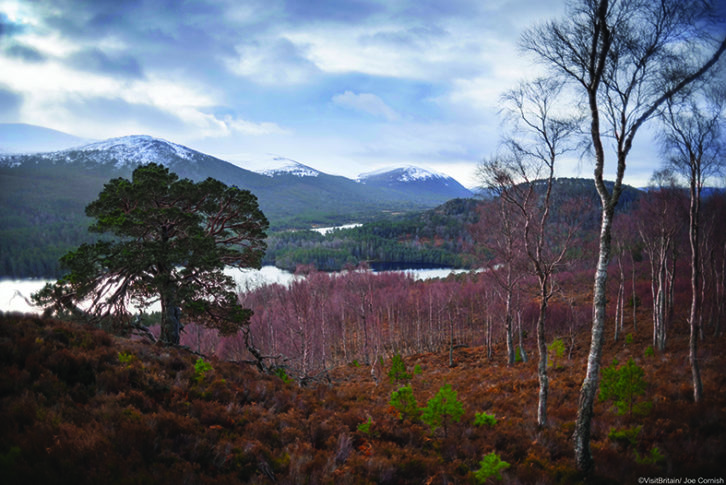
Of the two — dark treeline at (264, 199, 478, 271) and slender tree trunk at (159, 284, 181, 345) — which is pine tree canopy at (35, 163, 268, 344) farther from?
dark treeline at (264, 199, 478, 271)

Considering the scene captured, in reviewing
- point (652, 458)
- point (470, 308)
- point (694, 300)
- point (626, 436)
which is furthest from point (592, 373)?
point (470, 308)

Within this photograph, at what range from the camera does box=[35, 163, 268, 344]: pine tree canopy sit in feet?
34.0

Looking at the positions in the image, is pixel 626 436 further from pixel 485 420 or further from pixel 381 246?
pixel 381 246

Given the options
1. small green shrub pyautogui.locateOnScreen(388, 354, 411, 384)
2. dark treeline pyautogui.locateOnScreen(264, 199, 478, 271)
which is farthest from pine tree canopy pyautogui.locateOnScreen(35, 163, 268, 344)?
dark treeline pyautogui.locateOnScreen(264, 199, 478, 271)

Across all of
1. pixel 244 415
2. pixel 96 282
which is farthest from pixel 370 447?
pixel 96 282

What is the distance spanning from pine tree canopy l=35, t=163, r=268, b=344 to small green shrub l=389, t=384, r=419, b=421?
629 centimetres

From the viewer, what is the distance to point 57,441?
13.4ft

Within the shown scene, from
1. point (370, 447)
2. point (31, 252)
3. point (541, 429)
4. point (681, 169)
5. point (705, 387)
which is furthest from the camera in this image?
point (31, 252)

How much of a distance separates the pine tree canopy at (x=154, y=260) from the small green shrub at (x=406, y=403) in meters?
6.29

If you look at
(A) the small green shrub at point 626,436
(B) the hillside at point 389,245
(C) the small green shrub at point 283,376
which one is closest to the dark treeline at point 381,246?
(B) the hillside at point 389,245

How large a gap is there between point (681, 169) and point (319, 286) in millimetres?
35301

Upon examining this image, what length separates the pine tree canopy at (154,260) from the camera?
408 inches

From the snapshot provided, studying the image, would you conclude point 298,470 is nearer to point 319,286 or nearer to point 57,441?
point 57,441

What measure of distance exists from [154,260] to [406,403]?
9.33 m
